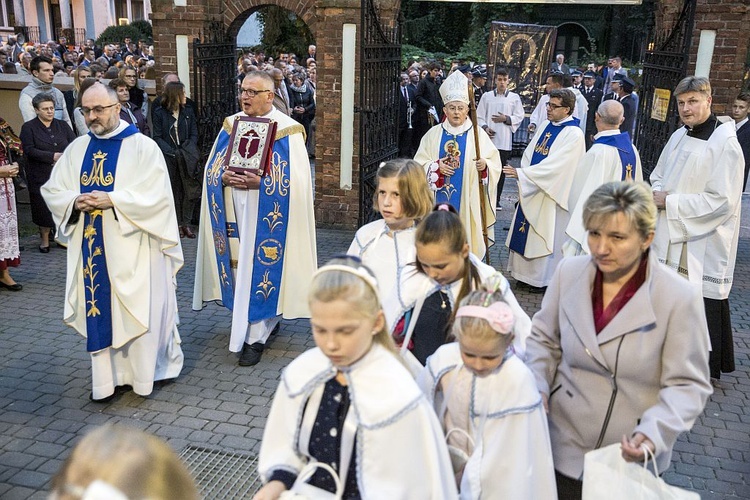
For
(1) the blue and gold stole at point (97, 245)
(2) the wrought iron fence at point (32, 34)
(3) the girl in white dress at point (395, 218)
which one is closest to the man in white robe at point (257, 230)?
(1) the blue and gold stole at point (97, 245)

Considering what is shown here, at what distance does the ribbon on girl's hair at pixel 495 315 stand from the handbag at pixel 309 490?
27.8 inches

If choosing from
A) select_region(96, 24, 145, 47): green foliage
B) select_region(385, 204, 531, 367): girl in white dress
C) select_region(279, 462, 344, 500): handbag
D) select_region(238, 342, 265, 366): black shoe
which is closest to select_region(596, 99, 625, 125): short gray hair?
select_region(238, 342, 265, 366): black shoe

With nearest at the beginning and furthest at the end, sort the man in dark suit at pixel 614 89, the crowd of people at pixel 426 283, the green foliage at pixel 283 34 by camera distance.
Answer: the crowd of people at pixel 426 283
the man in dark suit at pixel 614 89
the green foliage at pixel 283 34

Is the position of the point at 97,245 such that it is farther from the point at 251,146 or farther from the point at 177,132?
the point at 177,132

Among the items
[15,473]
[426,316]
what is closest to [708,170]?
[426,316]

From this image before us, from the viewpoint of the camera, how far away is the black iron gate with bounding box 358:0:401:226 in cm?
768

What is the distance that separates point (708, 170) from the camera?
5027mm

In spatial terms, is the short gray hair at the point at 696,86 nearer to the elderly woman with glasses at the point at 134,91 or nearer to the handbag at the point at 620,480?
the handbag at the point at 620,480

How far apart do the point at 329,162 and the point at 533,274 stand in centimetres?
333

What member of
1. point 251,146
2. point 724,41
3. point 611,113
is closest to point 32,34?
point 724,41

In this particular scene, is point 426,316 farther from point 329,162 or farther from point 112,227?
point 329,162

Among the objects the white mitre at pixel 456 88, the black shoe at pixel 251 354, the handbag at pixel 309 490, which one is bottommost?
the black shoe at pixel 251 354

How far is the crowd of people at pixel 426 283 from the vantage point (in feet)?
8.00

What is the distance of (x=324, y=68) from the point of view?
371 inches
